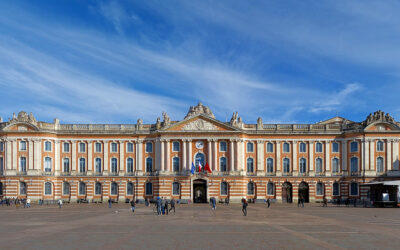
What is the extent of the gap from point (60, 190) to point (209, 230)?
5777 centimetres

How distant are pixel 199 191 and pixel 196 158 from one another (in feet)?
19.9

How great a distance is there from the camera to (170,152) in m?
81.0

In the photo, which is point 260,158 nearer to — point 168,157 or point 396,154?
point 168,157

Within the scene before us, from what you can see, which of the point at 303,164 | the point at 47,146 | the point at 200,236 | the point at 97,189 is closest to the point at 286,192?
the point at 303,164

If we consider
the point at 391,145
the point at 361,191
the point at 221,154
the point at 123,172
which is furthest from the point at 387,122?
the point at 123,172

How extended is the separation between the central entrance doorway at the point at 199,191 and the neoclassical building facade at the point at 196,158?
183 millimetres

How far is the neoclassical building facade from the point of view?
3123 inches

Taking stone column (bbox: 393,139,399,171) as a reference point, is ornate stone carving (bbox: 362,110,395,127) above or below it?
above

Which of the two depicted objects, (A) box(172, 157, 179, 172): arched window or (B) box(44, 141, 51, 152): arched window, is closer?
(B) box(44, 141, 51, 152): arched window

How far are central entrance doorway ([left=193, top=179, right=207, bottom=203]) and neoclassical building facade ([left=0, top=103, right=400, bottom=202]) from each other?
0.18m

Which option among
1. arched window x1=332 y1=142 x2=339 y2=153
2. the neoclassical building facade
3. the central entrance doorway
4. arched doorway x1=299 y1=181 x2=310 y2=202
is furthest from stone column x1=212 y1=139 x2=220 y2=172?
arched window x1=332 y1=142 x2=339 y2=153

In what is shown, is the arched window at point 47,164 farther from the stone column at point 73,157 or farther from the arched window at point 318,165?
the arched window at point 318,165

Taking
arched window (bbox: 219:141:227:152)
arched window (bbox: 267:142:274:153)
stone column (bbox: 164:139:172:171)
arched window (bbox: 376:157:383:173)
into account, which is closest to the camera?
arched window (bbox: 376:157:383:173)

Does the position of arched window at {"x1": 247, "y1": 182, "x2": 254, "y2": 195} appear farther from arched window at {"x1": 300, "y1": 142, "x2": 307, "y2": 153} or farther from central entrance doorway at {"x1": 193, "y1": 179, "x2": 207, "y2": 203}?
arched window at {"x1": 300, "y1": 142, "x2": 307, "y2": 153}
